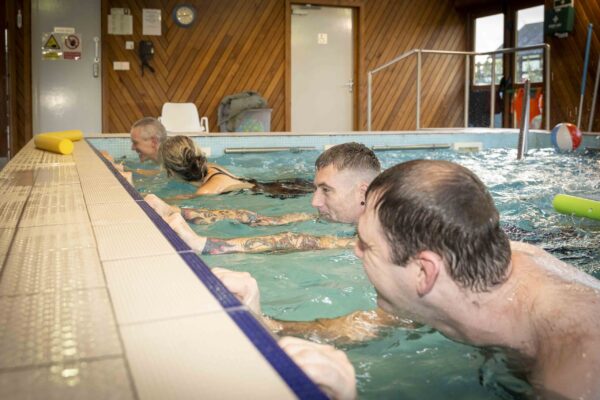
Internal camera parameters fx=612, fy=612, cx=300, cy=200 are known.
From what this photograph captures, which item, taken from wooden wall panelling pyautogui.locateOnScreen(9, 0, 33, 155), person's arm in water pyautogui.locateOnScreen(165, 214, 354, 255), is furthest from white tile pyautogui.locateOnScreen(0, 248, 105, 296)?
wooden wall panelling pyautogui.locateOnScreen(9, 0, 33, 155)

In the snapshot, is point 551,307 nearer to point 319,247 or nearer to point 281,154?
point 319,247

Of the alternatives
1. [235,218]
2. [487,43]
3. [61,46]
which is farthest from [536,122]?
[235,218]

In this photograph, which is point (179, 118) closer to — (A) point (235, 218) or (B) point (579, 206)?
(A) point (235, 218)

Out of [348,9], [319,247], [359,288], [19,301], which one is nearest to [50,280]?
[19,301]

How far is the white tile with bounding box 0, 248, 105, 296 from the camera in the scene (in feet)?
4.14

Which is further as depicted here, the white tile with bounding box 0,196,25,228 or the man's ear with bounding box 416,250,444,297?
the white tile with bounding box 0,196,25,228

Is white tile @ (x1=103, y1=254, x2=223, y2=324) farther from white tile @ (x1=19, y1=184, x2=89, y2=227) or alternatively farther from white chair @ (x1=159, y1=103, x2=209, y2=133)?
white chair @ (x1=159, y1=103, x2=209, y2=133)

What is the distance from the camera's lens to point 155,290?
1.21m

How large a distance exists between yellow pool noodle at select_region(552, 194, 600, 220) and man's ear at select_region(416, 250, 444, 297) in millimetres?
1342

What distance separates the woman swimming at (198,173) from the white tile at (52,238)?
2.44m

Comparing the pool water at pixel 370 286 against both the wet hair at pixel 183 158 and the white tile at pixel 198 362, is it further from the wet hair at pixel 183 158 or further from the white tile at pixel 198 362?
the white tile at pixel 198 362

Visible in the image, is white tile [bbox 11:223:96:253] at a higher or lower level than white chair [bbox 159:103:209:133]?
lower

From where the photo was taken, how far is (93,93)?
31.0 feet

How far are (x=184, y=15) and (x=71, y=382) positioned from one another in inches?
378
